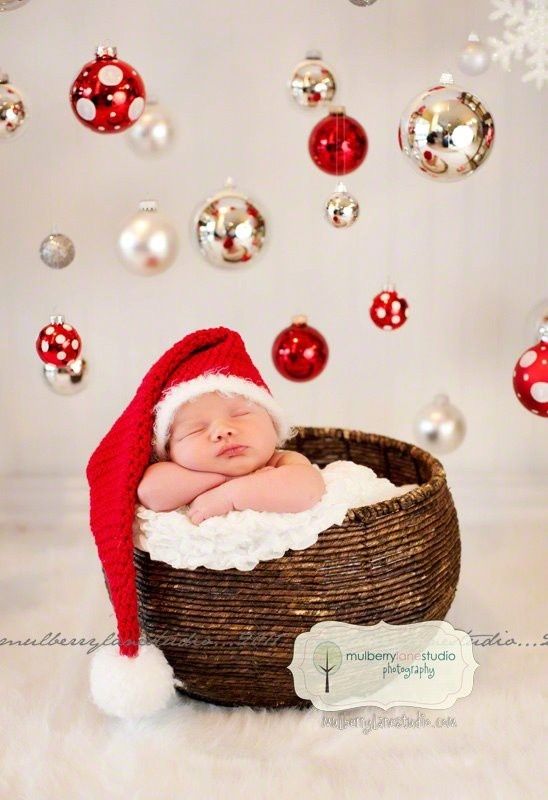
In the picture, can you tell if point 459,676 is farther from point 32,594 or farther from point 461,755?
point 32,594

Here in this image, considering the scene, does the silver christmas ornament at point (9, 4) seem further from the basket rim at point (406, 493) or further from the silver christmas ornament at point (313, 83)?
the basket rim at point (406, 493)

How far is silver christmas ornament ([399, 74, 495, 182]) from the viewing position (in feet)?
3.88

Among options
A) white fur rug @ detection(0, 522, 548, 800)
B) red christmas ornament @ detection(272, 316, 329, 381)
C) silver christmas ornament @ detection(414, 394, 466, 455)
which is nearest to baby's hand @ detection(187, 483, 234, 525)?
white fur rug @ detection(0, 522, 548, 800)

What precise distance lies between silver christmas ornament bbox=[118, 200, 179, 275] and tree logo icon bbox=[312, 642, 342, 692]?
572 mm

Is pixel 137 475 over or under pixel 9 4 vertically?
under

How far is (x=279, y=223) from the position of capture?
187 centimetres

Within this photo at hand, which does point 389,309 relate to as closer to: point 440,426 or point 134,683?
point 440,426

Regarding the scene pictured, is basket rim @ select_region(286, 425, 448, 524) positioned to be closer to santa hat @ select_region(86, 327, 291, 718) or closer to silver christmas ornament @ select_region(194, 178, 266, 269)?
santa hat @ select_region(86, 327, 291, 718)

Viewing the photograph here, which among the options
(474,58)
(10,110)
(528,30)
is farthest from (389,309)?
(10,110)

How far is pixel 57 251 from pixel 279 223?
21.5 inches

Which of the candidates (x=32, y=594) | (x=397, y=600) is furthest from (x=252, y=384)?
(x=32, y=594)

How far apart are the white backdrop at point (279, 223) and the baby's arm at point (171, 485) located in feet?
2.37

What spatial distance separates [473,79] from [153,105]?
1.99 feet

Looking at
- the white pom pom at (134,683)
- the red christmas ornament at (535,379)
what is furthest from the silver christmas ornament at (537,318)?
the white pom pom at (134,683)
